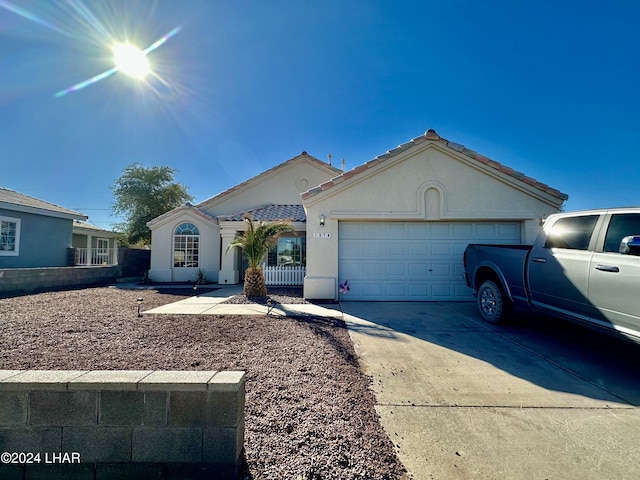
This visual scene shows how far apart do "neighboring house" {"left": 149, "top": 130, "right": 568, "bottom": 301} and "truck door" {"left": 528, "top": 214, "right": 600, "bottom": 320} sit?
3710 millimetres

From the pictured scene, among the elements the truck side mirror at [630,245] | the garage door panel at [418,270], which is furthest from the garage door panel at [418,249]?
the truck side mirror at [630,245]

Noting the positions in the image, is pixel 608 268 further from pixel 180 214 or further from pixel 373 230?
pixel 180 214

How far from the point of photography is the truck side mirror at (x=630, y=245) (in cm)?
350

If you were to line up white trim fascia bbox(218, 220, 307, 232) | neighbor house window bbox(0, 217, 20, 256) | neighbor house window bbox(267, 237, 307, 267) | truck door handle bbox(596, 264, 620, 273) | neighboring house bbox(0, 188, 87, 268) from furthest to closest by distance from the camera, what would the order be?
neighbor house window bbox(267, 237, 307, 267) → white trim fascia bbox(218, 220, 307, 232) → neighboring house bbox(0, 188, 87, 268) → neighbor house window bbox(0, 217, 20, 256) → truck door handle bbox(596, 264, 620, 273)

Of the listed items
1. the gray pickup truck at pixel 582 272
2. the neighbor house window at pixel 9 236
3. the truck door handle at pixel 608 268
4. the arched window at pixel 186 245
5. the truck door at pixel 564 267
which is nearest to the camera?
the gray pickup truck at pixel 582 272

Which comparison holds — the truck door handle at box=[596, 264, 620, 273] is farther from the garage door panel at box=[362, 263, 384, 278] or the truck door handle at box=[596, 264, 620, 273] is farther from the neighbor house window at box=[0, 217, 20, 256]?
the neighbor house window at box=[0, 217, 20, 256]

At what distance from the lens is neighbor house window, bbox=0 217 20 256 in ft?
42.6

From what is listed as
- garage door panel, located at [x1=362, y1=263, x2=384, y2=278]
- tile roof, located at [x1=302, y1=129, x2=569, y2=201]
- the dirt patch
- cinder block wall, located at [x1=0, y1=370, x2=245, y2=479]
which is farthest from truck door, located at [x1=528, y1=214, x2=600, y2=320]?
the dirt patch

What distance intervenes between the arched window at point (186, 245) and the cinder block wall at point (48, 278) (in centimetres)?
341

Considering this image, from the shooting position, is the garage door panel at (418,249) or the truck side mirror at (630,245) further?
the garage door panel at (418,249)

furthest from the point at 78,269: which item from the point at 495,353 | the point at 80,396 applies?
the point at 495,353

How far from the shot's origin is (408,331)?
5785mm

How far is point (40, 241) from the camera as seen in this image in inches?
570

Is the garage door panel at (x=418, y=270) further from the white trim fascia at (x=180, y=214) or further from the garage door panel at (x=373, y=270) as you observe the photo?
the white trim fascia at (x=180, y=214)
